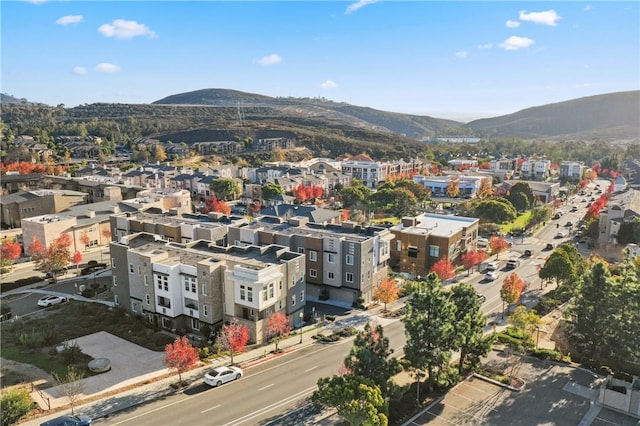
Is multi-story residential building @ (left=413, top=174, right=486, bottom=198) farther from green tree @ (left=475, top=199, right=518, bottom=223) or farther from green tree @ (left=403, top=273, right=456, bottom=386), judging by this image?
green tree @ (left=403, top=273, right=456, bottom=386)

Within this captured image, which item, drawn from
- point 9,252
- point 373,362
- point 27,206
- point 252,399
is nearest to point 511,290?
point 373,362

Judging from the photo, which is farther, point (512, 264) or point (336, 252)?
point (512, 264)

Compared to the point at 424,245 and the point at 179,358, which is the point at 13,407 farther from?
the point at 424,245

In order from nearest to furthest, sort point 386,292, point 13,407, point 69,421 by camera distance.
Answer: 1. point 69,421
2. point 13,407
3. point 386,292

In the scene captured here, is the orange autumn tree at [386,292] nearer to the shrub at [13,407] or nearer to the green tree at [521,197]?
→ the shrub at [13,407]

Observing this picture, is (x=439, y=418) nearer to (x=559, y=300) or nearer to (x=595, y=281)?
(x=595, y=281)

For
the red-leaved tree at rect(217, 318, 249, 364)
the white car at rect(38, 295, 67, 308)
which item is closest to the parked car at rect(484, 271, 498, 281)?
the red-leaved tree at rect(217, 318, 249, 364)
